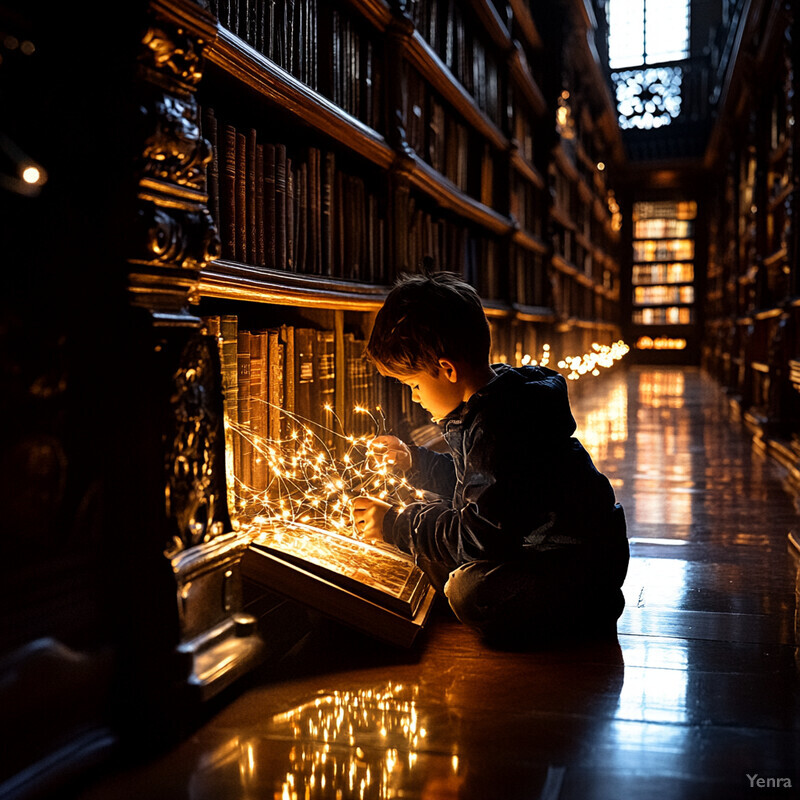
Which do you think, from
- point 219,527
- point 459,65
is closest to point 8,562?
point 219,527

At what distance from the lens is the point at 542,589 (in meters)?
1.50

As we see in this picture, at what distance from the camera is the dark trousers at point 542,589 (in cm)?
149

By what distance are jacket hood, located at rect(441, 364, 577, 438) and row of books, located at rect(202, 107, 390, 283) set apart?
61 cm

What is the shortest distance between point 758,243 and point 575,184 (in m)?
2.43

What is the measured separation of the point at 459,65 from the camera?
3498 mm

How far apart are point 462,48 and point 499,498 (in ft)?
8.87

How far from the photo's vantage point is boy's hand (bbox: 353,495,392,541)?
62.9 inches

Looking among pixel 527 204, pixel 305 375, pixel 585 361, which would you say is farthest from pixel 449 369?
pixel 585 361

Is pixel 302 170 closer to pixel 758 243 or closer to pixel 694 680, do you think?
pixel 694 680

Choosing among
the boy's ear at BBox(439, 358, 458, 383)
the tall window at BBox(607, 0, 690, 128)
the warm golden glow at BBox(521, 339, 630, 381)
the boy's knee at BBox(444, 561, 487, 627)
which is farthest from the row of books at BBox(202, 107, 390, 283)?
the tall window at BBox(607, 0, 690, 128)

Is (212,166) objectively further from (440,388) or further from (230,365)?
(440,388)

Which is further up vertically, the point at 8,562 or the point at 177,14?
the point at 177,14

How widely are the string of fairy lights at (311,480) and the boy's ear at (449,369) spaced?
279 mm

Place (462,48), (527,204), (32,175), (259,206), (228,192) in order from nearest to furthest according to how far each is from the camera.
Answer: (32,175) → (228,192) → (259,206) → (462,48) → (527,204)
